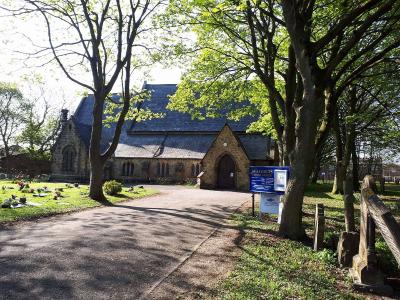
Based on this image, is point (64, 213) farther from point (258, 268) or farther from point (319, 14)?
point (319, 14)

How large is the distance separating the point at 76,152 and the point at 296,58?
3306cm

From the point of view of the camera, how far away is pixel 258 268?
24.3 feet

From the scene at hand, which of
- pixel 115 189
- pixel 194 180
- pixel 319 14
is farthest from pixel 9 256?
pixel 194 180

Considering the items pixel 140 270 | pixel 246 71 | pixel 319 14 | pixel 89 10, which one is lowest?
pixel 140 270

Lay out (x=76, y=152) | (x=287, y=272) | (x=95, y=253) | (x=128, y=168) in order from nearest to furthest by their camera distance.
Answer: (x=287, y=272)
(x=95, y=253)
(x=76, y=152)
(x=128, y=168)

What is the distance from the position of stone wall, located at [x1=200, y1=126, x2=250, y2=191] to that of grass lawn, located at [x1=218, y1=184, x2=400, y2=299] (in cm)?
2216

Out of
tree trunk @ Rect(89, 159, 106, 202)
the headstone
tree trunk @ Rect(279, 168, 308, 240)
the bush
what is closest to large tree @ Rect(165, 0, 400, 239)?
tree trunk @ Rect(279, 168, 308, 240)

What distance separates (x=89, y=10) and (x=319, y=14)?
12241mm

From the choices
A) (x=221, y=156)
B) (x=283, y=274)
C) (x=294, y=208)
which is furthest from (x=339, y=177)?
(x=283, y=274)

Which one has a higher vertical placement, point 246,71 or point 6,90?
point 6,90

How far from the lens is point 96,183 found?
63.6ft

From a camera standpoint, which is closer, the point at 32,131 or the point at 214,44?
the point at 214,44

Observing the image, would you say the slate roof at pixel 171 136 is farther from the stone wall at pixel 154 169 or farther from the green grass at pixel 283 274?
the green grass at pixel 283 274

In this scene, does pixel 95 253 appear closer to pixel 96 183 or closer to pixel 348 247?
pixel 348 247
